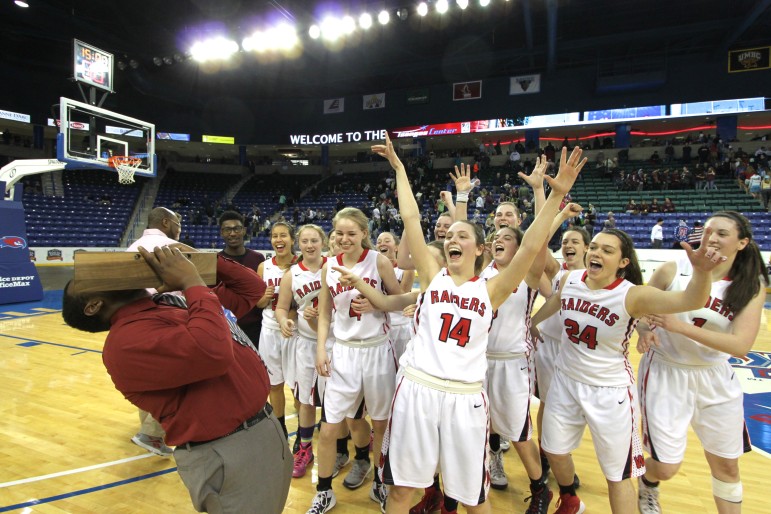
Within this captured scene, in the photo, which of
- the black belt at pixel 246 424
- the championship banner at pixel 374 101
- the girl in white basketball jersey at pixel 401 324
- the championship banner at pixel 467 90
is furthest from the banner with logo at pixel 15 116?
the black belt at pixel 246 424

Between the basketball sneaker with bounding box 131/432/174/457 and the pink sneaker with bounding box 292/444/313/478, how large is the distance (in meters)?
1.27

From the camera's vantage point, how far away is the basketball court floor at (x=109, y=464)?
10.6 ft

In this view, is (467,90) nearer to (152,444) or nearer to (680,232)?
(680,232)

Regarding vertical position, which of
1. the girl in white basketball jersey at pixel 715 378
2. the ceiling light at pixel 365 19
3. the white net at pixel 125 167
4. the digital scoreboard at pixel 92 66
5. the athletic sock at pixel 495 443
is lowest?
the athletic sock at pixel 495 443

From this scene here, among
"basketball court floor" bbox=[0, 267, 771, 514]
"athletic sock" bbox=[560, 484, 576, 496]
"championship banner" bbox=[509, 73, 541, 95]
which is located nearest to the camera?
"athletic sock" bbox=[560, 484, 576, 496]

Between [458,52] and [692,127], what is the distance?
13657 mm

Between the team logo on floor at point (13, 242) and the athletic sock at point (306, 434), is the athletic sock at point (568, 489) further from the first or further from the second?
the team logo on floor at point (13, 242)

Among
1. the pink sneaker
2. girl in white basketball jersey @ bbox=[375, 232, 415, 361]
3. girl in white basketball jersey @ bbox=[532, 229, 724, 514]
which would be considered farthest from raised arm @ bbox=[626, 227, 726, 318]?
the pink sneaker

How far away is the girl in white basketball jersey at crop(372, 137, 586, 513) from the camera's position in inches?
92.6

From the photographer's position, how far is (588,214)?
15953 millimetres

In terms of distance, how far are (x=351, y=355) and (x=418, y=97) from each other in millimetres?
24193

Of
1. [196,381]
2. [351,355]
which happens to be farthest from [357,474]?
[196,381]

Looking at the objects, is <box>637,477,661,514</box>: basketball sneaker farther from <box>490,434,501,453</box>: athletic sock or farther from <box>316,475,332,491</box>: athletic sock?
<box>316,475,332,491</box>: athletic sock

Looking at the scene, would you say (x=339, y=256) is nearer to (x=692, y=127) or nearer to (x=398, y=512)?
(x=398, y=512)
